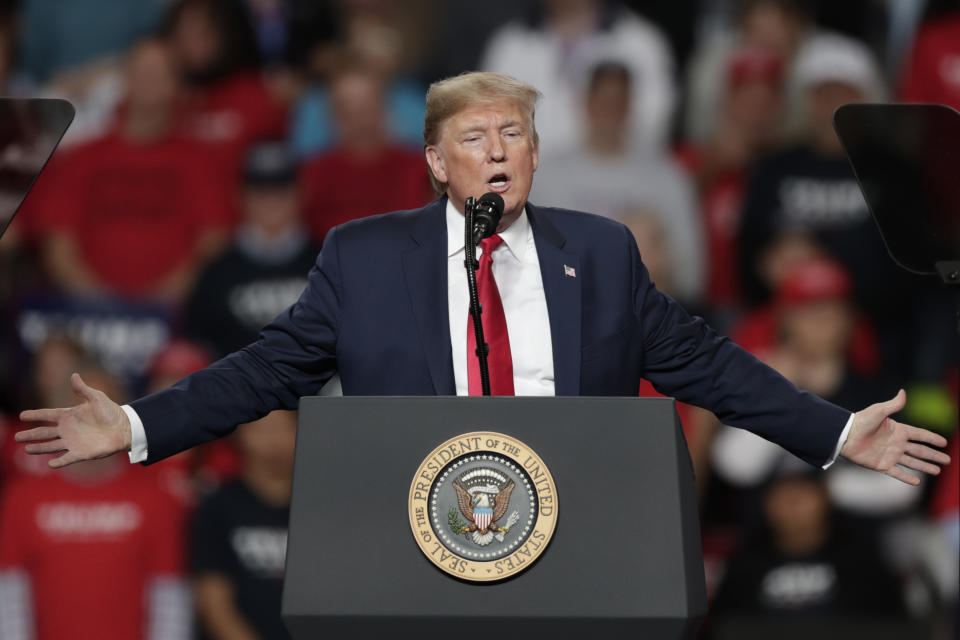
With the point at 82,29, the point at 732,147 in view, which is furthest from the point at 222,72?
the point at 732,147

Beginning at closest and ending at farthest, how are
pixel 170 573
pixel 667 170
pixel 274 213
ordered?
pixel 170 573, pixel 274 213, pixel 667 170

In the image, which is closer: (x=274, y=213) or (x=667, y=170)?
(x=274, y=213)

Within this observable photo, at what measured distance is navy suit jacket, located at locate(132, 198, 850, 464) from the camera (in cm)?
249

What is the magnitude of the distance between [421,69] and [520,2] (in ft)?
1.64

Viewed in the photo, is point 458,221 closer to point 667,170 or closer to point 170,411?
point 170,411

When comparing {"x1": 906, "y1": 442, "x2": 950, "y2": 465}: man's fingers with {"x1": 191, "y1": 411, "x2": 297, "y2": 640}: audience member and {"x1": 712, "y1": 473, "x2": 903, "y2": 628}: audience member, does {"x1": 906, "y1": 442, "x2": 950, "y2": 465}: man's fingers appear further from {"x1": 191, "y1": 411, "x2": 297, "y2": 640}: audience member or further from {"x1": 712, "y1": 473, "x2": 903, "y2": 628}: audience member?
{"x1": 191, "y1": 411, "x2": 297, "y2": 640}: audience member

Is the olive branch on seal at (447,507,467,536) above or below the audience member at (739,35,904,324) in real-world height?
above

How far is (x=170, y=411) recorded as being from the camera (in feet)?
8.15

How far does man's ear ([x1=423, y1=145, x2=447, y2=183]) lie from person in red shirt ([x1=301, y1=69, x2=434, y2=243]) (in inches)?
121

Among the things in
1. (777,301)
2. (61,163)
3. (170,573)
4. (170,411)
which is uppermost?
(170,411)

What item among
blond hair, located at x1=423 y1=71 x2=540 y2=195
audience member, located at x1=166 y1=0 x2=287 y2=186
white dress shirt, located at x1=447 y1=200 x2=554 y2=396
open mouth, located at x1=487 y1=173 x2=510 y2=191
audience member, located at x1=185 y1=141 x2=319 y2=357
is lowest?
audience member, located at x1=185 y1=141 x2=319 y2=357

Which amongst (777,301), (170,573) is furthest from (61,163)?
(777,301)

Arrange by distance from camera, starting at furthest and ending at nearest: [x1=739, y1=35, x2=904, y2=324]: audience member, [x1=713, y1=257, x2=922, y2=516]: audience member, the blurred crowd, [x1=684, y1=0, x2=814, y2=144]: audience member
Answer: [x1=684, y1=0, x2=814, y2=144]: audience member → [x1=739, y1=35, x2=904, y2=324]: audience member → [x1=713, y1=257, x2=922, y2=516]: audience member → the blurred crowd

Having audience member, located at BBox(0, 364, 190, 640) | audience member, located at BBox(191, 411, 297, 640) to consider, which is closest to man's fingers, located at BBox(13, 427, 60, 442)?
audience member, located at BBox(191, 411, 297, 640)
